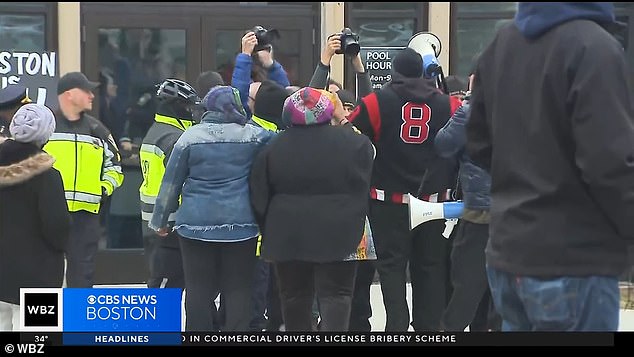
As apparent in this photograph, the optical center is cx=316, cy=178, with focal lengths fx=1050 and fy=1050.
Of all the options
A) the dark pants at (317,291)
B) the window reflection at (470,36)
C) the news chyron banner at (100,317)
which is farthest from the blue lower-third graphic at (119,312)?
the window reflection at (470,36)

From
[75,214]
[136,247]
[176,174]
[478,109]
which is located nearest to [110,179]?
[75,214]

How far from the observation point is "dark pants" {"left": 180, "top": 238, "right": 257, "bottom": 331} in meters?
5.81

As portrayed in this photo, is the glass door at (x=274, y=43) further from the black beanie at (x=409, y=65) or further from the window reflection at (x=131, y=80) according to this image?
the black beanie at (x=409, y=65)

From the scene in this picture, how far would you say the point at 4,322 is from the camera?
17.4ft

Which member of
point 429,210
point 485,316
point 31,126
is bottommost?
point 485,316

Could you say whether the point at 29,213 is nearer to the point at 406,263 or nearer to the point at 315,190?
the point at 315,190

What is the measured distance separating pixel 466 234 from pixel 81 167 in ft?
8.26

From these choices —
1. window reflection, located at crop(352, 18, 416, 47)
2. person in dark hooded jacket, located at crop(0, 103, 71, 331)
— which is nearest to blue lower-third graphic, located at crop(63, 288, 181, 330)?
person in dark hooded jacket, located at crop(0, 103, 71, 331)

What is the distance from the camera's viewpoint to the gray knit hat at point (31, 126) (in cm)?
513

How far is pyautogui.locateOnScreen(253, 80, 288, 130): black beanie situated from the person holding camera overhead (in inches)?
3.2

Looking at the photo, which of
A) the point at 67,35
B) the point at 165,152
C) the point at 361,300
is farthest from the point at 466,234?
the point at 67,35

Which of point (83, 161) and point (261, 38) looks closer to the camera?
point (261, 38)

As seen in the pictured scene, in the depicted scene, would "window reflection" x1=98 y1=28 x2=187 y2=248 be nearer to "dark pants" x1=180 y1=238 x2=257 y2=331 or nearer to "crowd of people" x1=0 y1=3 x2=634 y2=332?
"crowd of people" x1=0 y1=3 x2=634 y2=332

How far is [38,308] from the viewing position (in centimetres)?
522
